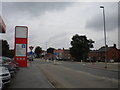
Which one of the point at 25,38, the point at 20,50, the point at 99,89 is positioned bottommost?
the point at 99,89

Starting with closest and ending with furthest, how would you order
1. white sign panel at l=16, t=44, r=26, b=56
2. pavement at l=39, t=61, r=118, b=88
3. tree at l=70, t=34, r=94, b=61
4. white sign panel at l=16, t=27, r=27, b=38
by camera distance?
pavement at l=39, t=61, r=118, b=88 < white sign panel at l=16, t=44, r=26, b=56 < white sign panel at l=16, t=27, r=27, b=38 < tree at l=70, t=34, r=94, b=61

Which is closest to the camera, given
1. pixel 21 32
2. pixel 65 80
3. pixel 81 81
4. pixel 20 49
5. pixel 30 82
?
pixel 30 82

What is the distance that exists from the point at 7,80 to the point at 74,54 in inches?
2405

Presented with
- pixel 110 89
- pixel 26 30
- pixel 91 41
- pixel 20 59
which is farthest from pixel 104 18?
pixel 91 41

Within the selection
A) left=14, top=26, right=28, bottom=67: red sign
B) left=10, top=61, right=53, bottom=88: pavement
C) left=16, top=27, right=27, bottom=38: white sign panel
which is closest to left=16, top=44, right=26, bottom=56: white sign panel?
left=14, top=26, right=28, bottom=67: red sign

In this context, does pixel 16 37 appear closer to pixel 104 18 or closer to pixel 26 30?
pixel 26 30

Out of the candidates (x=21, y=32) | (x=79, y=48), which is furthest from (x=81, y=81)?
(x=79, y=48)

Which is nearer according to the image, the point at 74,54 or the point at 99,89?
the point at 99,89

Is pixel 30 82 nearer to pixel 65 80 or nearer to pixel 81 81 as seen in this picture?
pixel 65 80

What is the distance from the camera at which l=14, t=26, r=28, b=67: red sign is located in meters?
24.3

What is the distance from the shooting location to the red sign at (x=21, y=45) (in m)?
24.3

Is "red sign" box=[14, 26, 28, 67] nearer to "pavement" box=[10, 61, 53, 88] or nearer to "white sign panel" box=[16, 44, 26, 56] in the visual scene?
"white sign panel" box=[16, 44, 26, 56]

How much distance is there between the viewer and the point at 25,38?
24.8 m

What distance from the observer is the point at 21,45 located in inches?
965
